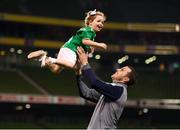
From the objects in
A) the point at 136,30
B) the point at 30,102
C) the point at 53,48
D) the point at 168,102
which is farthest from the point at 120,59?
the point at 30,102

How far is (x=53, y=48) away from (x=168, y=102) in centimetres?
1007

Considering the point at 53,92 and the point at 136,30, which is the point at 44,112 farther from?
the point at 136,30

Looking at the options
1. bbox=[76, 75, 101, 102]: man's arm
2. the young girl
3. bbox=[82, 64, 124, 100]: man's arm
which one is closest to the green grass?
the young girl

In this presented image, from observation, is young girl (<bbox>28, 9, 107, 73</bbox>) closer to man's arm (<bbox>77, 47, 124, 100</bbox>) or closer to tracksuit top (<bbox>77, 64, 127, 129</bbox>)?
man's arm (<bbox>77, 47, 124, 100</bbox>)

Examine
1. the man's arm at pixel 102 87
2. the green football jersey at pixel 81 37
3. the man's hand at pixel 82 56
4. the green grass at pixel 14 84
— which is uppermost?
the green football jersey at pixel 81 37

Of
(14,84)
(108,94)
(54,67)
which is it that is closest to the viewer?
(108,94)

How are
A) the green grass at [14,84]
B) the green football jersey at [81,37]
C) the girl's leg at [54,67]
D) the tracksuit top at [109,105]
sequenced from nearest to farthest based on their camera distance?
1. the tracksuit top at [109,105]
2. the green football jersey at [81,37]
3. the girl's leg at [54,67]
4. the green grass at [14,84]

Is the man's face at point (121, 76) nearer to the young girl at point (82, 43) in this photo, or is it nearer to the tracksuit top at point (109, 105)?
the tracksuit top at point (109, 105)

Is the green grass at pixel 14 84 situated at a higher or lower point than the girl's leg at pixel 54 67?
lower

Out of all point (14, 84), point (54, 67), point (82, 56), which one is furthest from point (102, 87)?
point (14, 84)

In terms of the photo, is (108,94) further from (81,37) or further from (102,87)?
(81,37)

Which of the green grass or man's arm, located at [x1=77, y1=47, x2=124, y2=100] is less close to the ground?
man's arm, located at [x1=77, y1=47, x2=124, y2=100]

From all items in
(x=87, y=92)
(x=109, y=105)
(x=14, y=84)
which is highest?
(x=87, y=92)

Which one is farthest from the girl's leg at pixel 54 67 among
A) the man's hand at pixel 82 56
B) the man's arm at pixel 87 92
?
the man's hand at pixel 82 56
